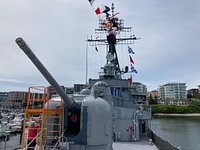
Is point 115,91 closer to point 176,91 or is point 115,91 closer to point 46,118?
point 46,118

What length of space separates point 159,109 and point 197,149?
51.4 meters

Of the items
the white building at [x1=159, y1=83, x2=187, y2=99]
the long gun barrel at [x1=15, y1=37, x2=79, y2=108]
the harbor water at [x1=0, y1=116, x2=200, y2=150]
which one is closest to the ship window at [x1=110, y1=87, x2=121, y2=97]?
the harbor water at [x1=0, y1=116, x2=200, y2=150]

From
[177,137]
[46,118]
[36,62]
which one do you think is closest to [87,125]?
[46,118]

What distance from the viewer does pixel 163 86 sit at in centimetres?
11800

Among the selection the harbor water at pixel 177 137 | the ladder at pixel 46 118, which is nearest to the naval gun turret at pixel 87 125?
the ladder at pixel 46 118

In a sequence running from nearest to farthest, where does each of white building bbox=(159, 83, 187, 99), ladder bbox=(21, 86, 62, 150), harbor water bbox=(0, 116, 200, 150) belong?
ladder bbox=(21, 86, 62, 150) → harbor water bbox=(0, 116, 200, 150) → white building bbox=(159, 83, 187, 99)

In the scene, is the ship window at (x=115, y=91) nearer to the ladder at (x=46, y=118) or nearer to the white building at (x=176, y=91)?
the ladder at (x=46, y=118)

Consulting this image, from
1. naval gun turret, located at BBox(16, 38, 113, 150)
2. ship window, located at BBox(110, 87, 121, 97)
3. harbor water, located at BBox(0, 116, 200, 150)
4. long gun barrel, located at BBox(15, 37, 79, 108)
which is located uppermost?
long gun barrel, located at BBox(15, 37, 79, 108)

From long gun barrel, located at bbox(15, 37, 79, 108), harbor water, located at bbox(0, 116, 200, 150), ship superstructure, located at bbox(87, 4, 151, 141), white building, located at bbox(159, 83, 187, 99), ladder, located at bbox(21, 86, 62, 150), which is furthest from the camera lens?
white building, located at bbox(159, 83, 187, 99)

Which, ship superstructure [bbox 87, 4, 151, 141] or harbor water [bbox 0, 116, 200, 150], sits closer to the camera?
ship superstructure [bbox 87, 4, 151, 141]

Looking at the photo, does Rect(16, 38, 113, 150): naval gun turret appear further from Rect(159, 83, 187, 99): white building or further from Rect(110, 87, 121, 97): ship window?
Rect(159, 83, 187, 99): white building

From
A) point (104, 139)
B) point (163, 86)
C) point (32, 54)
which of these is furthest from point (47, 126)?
point (163, 86)

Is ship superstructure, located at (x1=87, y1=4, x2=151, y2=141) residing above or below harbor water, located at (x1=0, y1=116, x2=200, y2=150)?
above

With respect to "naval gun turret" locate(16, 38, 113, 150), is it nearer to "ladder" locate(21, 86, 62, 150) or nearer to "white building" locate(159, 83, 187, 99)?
"ladder" locate(21, 86, 62, 150)
